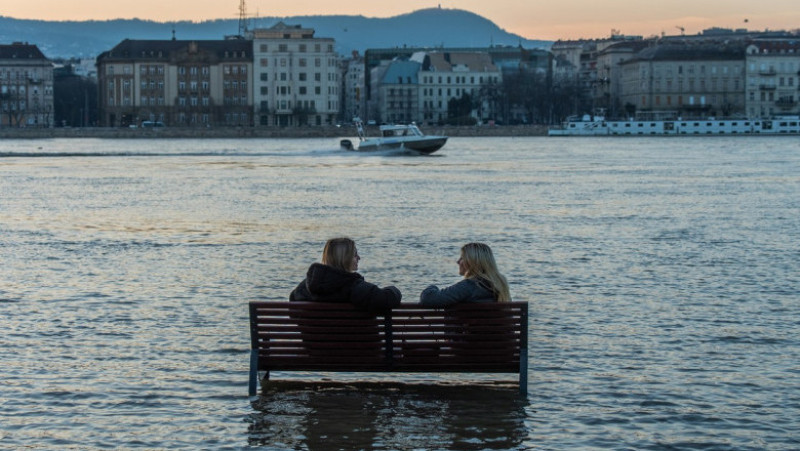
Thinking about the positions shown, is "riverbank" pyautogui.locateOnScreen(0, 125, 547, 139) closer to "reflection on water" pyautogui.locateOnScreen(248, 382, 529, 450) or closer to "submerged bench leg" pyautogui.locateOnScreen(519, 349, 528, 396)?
"reflection on water" pyautogui.locateOnScreen(248, 382, 529, 450)

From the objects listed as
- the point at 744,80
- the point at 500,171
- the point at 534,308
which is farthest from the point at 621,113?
the point at 534,308

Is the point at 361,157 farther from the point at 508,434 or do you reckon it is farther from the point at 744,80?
the point at 744,80

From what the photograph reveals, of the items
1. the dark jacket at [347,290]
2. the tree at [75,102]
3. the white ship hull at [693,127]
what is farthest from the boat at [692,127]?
the dark jacket at [347,290]

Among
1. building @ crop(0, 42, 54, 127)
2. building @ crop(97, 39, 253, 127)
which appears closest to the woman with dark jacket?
building @ crop(97, 39, 253, 127)

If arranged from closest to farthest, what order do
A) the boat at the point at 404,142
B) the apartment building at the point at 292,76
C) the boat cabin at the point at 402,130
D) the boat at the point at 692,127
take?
the boat at the point at 404,142 → the boat cabin at the point at 402,130 → the boat at the point at 692,127 → the apartment building at the point at 292,76

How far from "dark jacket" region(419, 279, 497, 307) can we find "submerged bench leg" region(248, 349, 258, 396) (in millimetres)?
1224

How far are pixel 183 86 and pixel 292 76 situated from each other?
11790 millimetres

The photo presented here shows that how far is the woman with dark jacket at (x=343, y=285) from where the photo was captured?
29.9 ft

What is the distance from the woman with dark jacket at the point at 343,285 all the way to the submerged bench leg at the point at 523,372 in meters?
0.94

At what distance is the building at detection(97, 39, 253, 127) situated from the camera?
484 ft

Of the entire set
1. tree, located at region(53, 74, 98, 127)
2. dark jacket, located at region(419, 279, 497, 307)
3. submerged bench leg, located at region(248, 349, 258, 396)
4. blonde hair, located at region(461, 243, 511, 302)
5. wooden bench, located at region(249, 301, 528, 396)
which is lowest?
submerged bench leg, located at region(248, 349, 258, 396)

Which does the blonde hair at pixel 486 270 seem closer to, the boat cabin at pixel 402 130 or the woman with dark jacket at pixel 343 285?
the woman with dark jacket at pixel 343 285

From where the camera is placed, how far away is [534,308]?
1452 centimetres

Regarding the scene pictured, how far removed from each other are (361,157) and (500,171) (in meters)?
22.7
